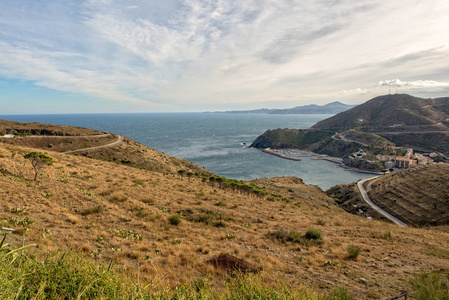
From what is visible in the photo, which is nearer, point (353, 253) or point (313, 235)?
point (353, 253)

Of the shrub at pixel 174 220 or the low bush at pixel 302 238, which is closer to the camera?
the low bush at pixel 302 238

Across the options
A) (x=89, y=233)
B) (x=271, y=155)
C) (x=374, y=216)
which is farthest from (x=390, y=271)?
(x=271, y=155)

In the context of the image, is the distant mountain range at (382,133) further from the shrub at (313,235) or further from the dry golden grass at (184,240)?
the shrub at (313,235)

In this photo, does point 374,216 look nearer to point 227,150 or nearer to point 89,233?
point 89,233

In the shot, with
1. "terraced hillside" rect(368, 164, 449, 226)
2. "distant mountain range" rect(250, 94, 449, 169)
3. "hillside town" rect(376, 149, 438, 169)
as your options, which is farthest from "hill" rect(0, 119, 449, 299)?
"distant mountain range" rect(250, 94, 449, 169)

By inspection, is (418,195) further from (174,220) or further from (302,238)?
(174,220)

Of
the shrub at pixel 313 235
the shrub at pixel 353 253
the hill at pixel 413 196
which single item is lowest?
the hill at pixel 413 196

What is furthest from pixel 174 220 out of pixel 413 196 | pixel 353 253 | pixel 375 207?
pixel 413 196

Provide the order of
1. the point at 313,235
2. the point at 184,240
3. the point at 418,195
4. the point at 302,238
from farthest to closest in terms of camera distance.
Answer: the point at 418,195 < the point at 313,235 < the point at 302,238 < the point at 184,240

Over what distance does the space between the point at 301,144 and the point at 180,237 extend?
16825 centimetres

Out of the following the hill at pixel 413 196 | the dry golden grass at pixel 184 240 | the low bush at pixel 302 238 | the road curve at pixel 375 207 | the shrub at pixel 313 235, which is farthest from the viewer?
the road curve at pixel 375 207

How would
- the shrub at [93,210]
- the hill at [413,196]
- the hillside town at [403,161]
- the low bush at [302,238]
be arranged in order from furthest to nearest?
the hillside town at [403,161] → the hill at [413,196] → the low bush at [302,238] → the shrub at [93,210]

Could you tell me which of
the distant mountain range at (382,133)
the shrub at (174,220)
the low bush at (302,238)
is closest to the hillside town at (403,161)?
the distant mountain range at (382,133)

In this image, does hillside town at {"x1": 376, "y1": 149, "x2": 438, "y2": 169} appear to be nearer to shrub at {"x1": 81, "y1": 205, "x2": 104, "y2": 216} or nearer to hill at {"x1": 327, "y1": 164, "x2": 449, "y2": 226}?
hill at {"x1": 327, "y1": 164, "x2": 449, "y2": 226}
